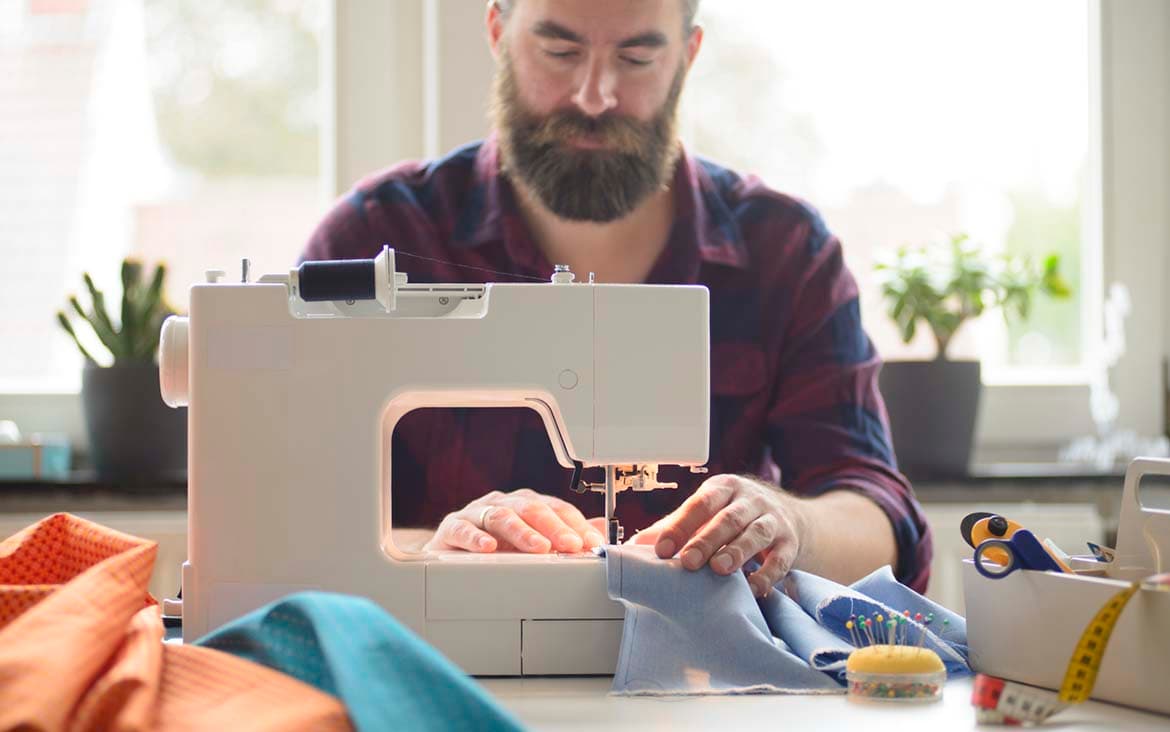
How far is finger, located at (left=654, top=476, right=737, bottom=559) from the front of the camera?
124cm

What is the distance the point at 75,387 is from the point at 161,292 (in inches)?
17.5

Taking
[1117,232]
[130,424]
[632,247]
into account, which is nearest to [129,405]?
[130,424]

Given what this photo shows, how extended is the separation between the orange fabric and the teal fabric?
0.02 m

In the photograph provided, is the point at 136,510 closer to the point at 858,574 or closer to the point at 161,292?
the point at 161,292

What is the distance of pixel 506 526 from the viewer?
134cm

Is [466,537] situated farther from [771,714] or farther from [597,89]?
[597,89]

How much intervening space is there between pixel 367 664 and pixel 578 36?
4.26 ft

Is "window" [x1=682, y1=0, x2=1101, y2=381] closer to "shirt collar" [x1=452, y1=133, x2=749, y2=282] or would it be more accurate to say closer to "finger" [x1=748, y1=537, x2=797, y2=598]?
"shirt collar" [x1=452, y1=133, x2=749, y2=282]

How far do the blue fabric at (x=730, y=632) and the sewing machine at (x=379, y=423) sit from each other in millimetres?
47

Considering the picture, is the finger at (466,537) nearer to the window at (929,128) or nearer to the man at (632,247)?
the man at (632,247)

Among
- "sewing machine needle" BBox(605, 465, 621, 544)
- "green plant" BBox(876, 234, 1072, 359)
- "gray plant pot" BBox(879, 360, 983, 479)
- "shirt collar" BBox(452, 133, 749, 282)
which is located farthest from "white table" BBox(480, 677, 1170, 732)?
"green plant" BBox(876, 234, 1072, 359)

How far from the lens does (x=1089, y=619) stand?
3.42ft

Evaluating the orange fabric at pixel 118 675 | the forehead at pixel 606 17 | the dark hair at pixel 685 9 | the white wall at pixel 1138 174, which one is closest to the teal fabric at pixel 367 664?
the orange fabric at pixel 118 675

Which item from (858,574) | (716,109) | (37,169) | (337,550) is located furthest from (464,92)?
(337,550)
